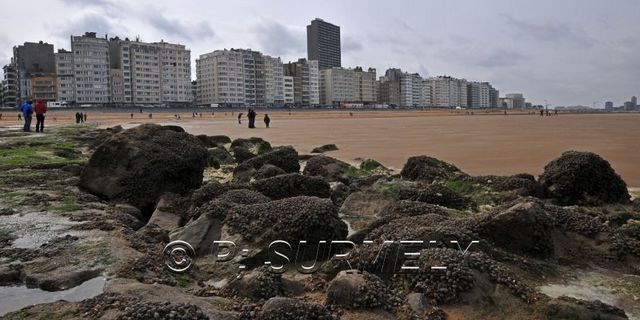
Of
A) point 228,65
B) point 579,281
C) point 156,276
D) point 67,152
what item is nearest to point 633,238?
point 579,281

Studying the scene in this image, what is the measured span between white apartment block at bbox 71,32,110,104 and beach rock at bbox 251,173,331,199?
137 meters

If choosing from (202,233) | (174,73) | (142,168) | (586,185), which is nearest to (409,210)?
(202,233)

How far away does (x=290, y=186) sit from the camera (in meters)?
9.23

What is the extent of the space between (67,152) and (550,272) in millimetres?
14485

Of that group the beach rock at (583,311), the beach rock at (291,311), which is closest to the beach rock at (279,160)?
the beach rock at (291,311)

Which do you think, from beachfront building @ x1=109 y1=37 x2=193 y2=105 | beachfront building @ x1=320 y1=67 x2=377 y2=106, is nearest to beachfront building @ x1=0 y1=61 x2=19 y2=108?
beachfront building @ x1=109 y1=37 x2=193 y2=105

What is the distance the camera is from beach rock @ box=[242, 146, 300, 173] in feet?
43.6

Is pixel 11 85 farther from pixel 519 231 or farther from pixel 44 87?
pixel 519 231

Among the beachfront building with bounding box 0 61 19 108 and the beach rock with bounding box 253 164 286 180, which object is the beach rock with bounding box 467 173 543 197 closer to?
the beach rock with bounding box 253 164 286 180

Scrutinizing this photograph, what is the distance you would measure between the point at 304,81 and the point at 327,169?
17050cm

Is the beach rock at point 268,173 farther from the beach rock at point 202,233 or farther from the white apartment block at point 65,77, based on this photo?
the white apartment block at point 65,77

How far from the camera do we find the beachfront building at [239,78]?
523 ft

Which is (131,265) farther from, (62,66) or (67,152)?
(62,66)

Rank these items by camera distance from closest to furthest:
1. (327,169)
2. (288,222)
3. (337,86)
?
(288,222) → (327,169) → (337,86)
